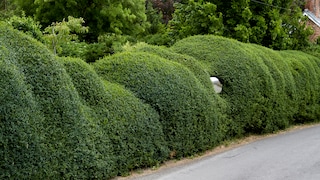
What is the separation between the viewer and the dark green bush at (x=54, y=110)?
6.94 m

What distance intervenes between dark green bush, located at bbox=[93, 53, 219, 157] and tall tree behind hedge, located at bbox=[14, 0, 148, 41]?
1209cm

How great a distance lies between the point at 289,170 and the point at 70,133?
473 centimetres

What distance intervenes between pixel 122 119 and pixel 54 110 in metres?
1.84

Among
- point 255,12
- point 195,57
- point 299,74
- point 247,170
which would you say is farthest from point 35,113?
point 255,12

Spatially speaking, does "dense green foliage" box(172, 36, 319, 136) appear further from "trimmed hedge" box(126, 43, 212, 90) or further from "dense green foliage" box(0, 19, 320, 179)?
"trimmed hedge" box(126, 43, 212, 90)

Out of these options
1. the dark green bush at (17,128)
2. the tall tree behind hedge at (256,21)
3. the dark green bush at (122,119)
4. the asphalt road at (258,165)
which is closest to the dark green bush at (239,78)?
the asphalt road at (258,165)

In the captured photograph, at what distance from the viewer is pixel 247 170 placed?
366 inches

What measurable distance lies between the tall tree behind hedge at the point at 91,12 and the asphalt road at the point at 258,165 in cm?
1228

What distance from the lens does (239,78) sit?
13297 mm

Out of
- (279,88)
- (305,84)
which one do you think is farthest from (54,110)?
(305,84)

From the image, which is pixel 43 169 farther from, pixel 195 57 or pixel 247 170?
pixel 195 57

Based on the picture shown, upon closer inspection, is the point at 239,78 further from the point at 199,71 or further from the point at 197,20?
the point at 197,20

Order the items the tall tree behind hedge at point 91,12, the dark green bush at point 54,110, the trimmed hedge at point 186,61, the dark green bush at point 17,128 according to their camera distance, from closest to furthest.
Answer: the dark green bush at point 17,128, the dark green bush at point 54,110, the trimmed hedge at point 186,61, the tall tree behind hedge at point 91,12

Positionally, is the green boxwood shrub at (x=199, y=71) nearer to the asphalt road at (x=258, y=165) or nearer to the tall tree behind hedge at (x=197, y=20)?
the asphalt road at (x=258, y=165)
